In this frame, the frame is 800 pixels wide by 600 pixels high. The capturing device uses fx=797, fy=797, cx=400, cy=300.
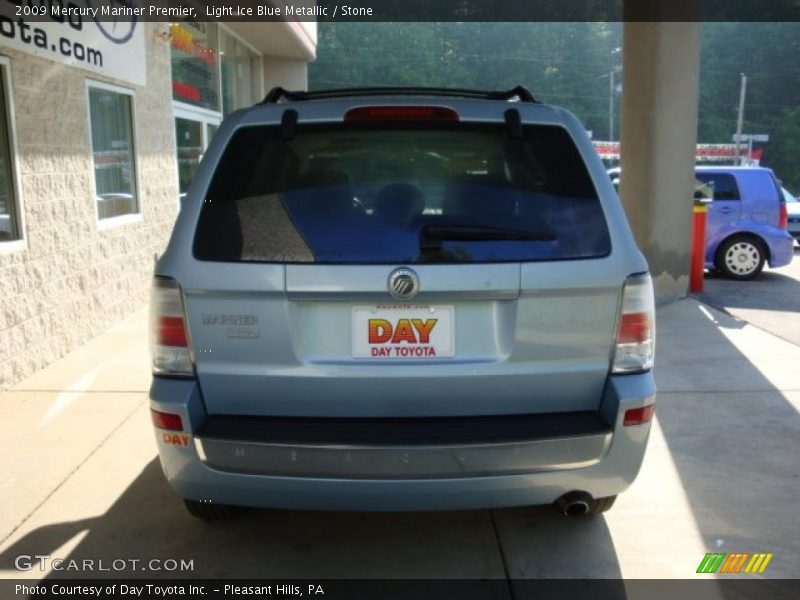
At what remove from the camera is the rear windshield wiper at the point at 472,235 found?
2859mm

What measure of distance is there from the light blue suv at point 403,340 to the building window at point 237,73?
1227 centimetres

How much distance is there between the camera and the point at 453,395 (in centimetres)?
289

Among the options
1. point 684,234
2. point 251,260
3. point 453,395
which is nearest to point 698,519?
point 453,395

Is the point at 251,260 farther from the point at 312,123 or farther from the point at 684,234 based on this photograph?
the point at 684,234

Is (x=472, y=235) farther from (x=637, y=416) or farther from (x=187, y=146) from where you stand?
(x=187, y=146)

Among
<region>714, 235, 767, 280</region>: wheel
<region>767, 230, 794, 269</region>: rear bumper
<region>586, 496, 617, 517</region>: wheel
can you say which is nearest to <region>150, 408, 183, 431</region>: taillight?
<region>586, 496, 617, 517</region>: wheel

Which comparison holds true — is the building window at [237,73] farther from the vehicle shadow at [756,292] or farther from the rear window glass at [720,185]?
the vehicle shadow at [756,292]

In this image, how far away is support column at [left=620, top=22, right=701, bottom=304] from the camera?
8.80m

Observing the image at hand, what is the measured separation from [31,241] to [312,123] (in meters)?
3.90

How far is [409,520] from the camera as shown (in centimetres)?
371

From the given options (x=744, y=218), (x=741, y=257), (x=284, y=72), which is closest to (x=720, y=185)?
(x=744, y=218)

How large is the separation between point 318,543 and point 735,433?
2775 mm

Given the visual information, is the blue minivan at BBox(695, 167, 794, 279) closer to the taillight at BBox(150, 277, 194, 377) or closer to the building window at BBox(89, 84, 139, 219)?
the building window at BBox(89, 84, 139, 219)

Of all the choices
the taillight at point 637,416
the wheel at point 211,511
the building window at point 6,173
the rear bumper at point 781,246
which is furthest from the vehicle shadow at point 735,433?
the building window at point 6,173
